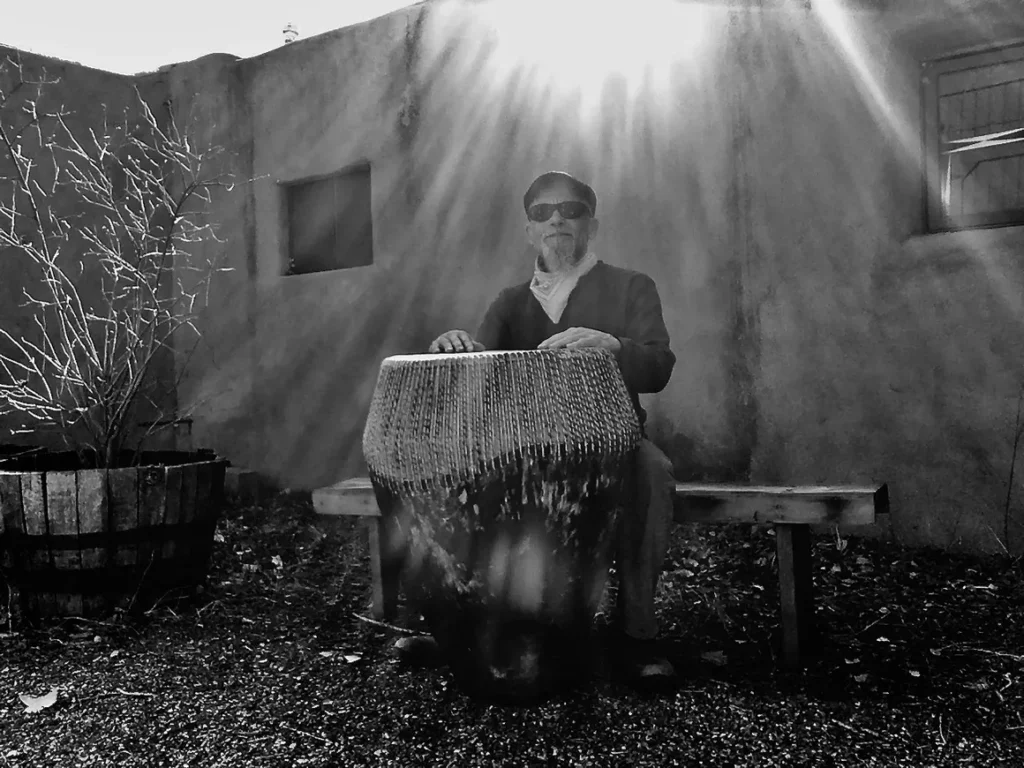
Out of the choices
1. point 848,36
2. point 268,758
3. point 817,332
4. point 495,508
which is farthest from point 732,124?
point 268,758

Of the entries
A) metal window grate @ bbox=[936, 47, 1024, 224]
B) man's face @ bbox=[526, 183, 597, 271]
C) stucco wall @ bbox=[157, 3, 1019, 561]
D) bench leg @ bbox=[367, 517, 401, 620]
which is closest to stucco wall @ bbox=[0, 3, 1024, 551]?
stucco wall @ bbox=[157, 3, 1019, 561]

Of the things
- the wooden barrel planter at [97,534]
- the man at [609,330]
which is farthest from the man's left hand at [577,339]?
the wooden barrel planter at [97,534]

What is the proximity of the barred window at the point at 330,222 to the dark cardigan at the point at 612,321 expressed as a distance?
2576 millimetres

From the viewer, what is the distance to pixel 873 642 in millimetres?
2486

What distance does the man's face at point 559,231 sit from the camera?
2592 mm

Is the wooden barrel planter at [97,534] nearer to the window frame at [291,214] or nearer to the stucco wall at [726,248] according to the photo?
the stucco wall at [726,248]

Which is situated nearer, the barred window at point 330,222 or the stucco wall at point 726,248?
the stucco wall at point 726,248

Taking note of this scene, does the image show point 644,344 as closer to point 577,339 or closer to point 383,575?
point 577,339

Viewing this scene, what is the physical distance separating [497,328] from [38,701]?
5.67 ft

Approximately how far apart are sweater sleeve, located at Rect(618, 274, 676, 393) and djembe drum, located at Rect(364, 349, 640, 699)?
304 mm

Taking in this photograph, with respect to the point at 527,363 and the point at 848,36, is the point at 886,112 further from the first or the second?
the point at 527,363

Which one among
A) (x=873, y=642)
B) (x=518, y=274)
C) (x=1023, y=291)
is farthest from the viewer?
(x=518, y=274)

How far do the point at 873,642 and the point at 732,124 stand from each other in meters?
2.42

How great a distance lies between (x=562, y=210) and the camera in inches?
102
